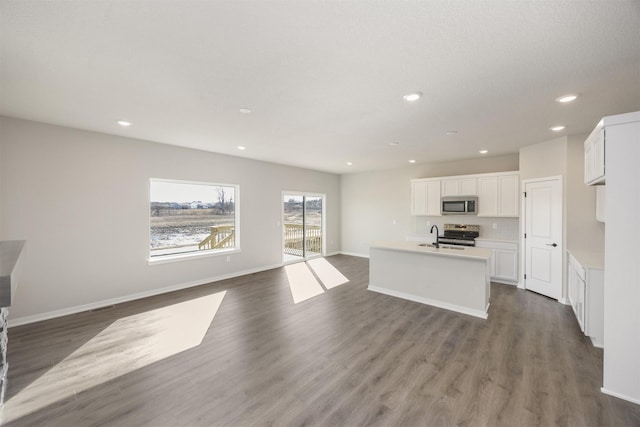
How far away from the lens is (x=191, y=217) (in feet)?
17.6

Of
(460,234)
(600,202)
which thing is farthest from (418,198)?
(600,202)

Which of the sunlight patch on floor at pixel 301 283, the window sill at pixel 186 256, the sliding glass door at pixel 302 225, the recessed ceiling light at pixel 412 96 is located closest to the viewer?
the recessed ceiling light at pixel 412 96

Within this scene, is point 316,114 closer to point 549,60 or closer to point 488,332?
point 549,60

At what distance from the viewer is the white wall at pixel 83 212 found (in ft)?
11.2

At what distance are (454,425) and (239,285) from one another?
4.20 metres

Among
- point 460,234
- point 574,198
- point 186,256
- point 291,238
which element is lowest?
point 186,256

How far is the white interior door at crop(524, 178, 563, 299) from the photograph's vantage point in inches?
166

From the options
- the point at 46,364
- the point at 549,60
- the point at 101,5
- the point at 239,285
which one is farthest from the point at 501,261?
the point at 46,364

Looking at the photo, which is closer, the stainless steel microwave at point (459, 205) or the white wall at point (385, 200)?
the stainless steel microwave at point (459, 205)

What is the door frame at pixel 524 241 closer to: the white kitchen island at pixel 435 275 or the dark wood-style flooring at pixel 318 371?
the dark wood-style flooring at pixel 318 371

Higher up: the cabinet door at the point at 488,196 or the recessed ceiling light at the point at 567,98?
the recessed ceiling light at the point at 567,98

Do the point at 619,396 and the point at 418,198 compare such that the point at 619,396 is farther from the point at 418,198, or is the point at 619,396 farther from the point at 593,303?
the point at 418,198

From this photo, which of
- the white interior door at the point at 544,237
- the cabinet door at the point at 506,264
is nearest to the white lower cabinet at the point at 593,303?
the white interior door at the point at 544,237

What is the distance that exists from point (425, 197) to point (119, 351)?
20.9 feet
